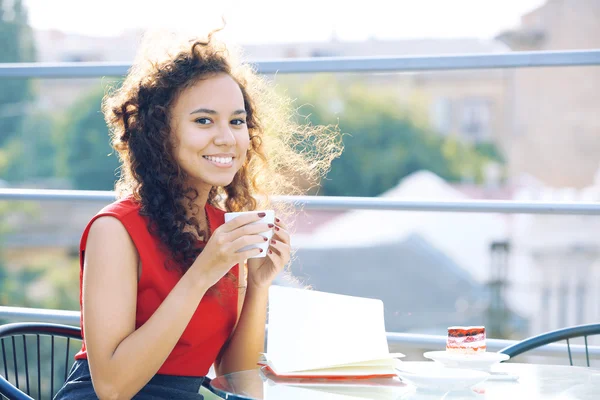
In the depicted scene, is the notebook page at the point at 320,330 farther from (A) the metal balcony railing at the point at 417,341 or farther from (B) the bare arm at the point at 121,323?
(A) the metal balcony railing at the point at 417,341

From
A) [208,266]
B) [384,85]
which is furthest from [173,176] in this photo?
[384,85]

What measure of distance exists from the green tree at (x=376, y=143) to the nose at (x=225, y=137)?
37.0 m

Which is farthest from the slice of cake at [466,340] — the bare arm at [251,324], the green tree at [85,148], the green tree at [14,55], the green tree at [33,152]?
the green tree at [33,152]

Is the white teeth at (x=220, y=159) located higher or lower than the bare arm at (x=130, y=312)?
higher

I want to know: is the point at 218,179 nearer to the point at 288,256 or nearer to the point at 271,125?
the point at 288,256

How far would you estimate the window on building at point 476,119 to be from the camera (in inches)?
1839

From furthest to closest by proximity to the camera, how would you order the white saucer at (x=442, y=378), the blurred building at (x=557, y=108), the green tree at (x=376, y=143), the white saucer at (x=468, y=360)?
the blurred building at (x=557, y=108) < the green tree at (x=376, y=143) < the white saucer at (x=468, y=360) < the white saucer at (x=442, y=378)

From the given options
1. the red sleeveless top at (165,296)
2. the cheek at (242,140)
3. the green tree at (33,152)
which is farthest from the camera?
the green tree at (33,152)

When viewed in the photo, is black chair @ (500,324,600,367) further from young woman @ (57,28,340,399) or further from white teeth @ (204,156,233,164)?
white teeth @ (204,156,233,164)

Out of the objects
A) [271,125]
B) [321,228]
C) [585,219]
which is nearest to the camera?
[271,125]

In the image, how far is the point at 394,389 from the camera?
115cm

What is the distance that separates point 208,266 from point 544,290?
156ft

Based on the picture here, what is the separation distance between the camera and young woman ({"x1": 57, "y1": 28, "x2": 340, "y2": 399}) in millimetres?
1231

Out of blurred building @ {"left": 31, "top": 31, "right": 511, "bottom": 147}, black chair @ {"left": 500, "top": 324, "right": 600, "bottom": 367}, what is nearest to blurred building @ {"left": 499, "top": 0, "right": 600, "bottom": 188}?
blurred building @ {"left": 31, "top": 31, "right": 511, "bottom": 147}
